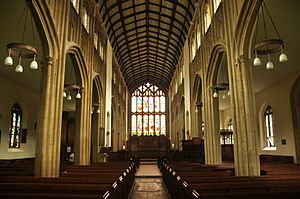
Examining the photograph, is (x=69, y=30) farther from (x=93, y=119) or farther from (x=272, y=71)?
(x=272, y=71)

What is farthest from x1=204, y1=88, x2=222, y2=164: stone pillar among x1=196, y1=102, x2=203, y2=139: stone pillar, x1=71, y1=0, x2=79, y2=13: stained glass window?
x1=71, y1=0, x2=79, y2=13: stained glass window

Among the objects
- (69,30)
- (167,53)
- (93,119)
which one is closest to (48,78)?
(69,30)

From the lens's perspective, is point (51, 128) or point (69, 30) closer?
point (51, 128)

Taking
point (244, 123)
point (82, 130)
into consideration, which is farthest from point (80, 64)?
point (244, 123)

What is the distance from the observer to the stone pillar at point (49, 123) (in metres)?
8.30

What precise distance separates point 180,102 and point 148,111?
46.3ft

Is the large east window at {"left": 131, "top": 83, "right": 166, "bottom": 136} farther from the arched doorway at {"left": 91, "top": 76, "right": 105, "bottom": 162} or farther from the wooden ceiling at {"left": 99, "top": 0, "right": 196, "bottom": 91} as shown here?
the arched doorway at {"left": 91, "top": 76, "right": 105, "bottom": 162}

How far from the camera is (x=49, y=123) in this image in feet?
28.5

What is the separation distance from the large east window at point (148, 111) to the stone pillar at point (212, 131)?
24.9 meters

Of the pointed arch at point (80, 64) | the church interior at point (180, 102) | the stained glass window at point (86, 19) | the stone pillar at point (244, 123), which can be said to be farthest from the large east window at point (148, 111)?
the stone pillar at point (244, 123)

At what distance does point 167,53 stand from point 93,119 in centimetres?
1407

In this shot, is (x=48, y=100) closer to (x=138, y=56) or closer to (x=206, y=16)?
(x=206, y=16)

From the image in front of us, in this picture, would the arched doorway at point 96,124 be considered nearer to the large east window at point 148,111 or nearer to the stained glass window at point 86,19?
the stained glass window at point 86,19

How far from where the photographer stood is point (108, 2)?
59.0 feet
